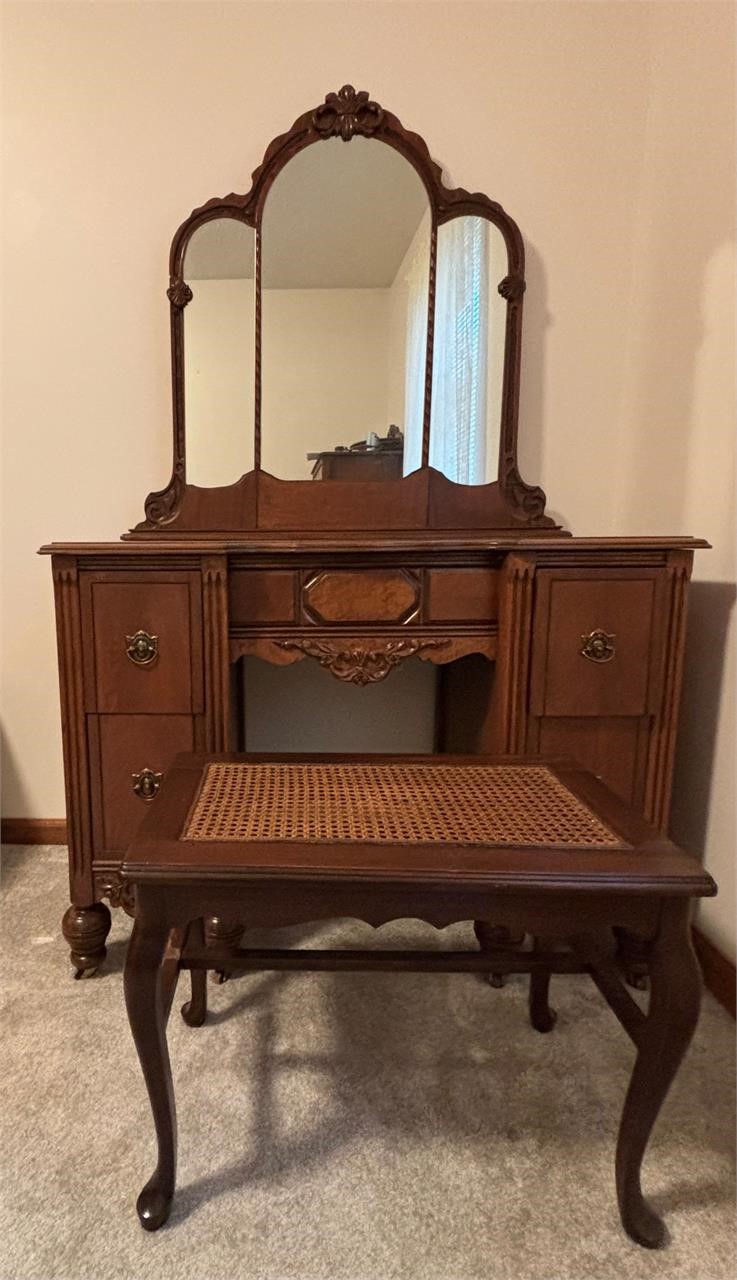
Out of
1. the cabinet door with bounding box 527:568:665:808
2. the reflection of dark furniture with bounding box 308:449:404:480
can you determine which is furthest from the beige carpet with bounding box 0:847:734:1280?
the reflection of dark furniture with bounding box 308:449:404:480

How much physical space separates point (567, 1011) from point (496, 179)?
1955mm

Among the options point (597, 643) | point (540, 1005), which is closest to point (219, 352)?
point (597, 643)

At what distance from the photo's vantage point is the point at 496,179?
175 cm

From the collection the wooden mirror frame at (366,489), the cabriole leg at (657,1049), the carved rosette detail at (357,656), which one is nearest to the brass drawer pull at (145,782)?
the carved rosette detail at (357,656)

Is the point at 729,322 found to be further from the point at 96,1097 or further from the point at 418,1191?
the point at 96,1097

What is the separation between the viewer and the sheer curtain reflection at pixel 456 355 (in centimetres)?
170

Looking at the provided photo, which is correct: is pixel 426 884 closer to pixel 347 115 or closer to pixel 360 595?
pixel 360 595

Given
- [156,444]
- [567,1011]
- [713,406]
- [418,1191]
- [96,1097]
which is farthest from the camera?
[156,444]

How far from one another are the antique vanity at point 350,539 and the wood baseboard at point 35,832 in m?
0.66

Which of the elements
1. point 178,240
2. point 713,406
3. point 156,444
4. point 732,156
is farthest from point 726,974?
point 178,240

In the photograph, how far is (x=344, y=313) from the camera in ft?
5.51

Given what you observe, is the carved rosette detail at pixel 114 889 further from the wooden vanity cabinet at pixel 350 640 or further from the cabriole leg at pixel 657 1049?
the cabriole leg at pixel 657 1049

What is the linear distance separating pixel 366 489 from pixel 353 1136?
133cm

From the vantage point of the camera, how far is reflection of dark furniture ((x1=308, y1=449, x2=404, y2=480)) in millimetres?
1736
